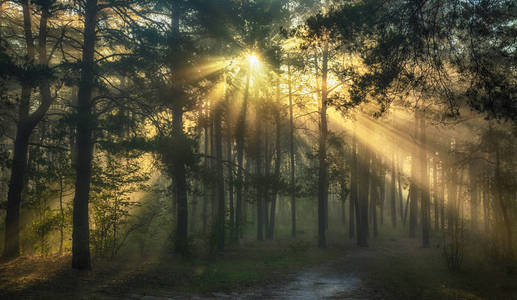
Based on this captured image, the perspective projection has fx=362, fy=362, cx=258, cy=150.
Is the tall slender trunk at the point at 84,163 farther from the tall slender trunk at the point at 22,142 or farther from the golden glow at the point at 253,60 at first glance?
the golden glow at the point at 253,60

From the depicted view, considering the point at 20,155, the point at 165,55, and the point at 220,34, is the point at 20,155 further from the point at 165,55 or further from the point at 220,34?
the point at 220,34

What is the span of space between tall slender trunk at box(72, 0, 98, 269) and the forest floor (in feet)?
2.25

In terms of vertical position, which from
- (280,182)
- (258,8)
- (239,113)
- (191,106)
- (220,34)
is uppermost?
(258,8)

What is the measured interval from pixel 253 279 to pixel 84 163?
718cm

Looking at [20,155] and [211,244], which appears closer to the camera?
[20,155]

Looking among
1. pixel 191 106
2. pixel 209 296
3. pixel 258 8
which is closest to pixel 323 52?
Answer: pixel 258 8

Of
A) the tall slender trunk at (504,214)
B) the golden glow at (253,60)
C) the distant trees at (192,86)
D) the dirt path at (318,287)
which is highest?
the golden glow at (253,60)

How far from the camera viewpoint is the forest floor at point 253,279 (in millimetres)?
9734

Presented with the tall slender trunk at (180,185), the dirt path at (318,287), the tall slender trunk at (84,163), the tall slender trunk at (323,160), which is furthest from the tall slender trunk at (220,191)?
the tall slender trunk at (323,160)

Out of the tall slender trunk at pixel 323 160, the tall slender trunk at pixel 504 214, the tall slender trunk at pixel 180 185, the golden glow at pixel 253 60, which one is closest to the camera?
the tall slender trunk at pixel 180 185

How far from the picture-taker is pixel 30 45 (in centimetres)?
1394

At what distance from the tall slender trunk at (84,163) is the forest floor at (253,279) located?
0.69 meters

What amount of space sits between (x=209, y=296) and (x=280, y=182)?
9554 millimetres

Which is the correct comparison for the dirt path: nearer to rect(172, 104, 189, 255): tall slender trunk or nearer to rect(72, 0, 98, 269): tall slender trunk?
rect(72, 0, 98, 269): tall slender trunk
